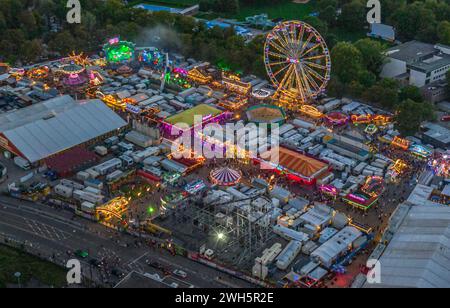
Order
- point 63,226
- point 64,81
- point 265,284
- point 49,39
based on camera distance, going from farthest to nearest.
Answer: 1. point 49,39
2. point 64,81
3. point 63,226
4. point 265,284

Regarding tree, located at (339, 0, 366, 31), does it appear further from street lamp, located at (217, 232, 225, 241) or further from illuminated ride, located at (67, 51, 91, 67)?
street lamp, located at (217, 232, 225, 241)

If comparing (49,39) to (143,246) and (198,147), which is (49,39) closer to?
(198,147)

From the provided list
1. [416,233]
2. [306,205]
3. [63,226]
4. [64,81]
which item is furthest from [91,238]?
[64,81]

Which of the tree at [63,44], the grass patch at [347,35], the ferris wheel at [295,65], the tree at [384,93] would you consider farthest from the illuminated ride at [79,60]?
the grass patch at [347,35]

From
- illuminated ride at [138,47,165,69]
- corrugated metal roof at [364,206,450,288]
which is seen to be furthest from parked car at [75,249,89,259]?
illuminated ride at [138,47,165,69]

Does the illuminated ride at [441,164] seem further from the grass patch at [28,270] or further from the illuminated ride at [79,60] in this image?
the illuminated ride at [79,60]

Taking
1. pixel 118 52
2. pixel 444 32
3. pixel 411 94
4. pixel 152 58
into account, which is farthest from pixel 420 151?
pixel 118 52
